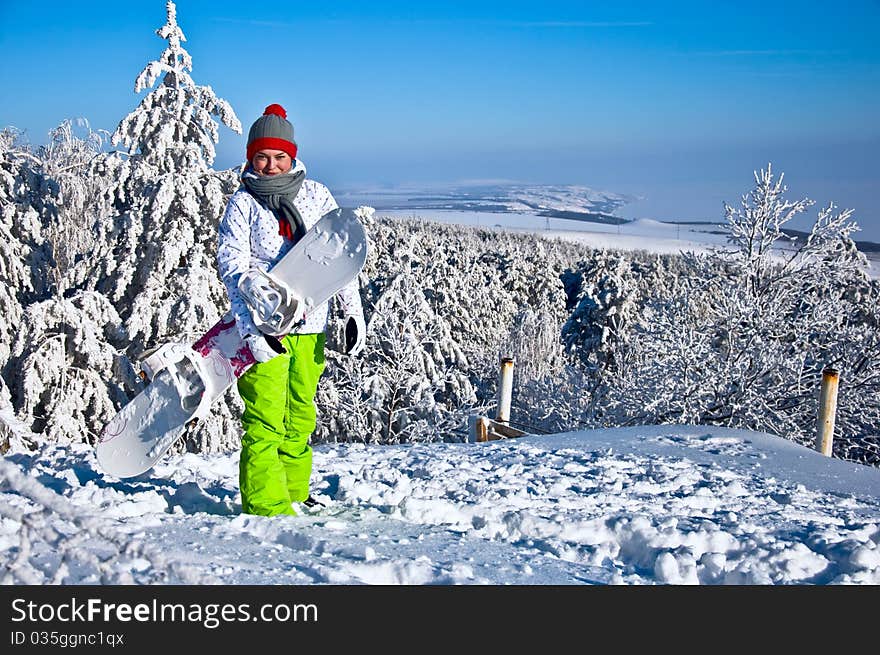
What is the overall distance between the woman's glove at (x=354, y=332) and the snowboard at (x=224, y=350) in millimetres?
401

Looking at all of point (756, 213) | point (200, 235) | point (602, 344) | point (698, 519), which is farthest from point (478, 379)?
point (698, 519)

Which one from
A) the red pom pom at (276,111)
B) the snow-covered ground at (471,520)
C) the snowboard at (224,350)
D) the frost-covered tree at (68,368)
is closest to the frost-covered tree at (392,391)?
the frost-covered tree at (68,368)

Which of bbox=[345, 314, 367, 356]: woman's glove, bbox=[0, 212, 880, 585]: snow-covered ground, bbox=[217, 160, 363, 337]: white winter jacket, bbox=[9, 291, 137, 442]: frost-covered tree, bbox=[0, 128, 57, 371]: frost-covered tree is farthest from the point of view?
bbox=[0, 128, 57, 371]: frost-covered tree

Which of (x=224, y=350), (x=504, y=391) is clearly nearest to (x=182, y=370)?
(x=224, y=350)

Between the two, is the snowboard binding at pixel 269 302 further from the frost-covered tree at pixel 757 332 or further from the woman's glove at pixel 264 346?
the frost-covered tree at pixel 757 332

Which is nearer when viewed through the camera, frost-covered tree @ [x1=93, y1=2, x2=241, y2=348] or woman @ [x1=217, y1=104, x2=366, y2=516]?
woman @ [x1=217, y1=104, x2=366, y2=516]

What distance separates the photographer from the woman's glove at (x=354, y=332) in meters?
4.05

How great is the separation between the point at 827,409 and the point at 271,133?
5821mm

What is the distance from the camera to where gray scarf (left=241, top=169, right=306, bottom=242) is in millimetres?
3631

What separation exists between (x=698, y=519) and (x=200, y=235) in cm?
958

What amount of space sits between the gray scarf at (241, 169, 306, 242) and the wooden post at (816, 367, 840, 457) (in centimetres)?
527

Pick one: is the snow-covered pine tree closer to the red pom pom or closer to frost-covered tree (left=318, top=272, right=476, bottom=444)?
frost-covered tree (left=318, top=272, right=476, bottom=444)

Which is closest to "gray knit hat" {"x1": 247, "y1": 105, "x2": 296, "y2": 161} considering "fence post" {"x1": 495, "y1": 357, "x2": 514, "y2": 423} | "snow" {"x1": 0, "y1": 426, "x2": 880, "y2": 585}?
"snow" {"x1": 0, "y1": 426, "x2": 880, "y2": 585}

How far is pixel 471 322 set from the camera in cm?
2856
